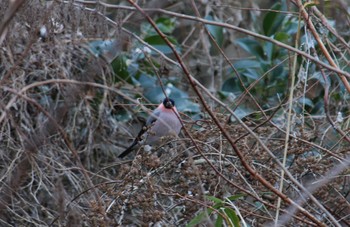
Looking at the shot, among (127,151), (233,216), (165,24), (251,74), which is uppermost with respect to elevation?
(233,216)

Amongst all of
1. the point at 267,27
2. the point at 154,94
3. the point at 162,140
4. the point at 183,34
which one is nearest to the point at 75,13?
the point at 162,140

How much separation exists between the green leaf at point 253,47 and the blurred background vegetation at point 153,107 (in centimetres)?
1

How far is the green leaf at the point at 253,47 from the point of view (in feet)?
14.8

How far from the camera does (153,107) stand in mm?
4148

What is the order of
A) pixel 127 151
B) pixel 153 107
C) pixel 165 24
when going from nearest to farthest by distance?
pixel 127 151 < pixel 153 107 < pixel 165 24

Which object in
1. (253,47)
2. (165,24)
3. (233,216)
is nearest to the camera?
(233,216)

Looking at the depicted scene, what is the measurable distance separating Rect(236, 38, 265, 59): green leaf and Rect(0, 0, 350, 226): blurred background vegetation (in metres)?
0.01

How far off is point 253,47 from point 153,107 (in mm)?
809

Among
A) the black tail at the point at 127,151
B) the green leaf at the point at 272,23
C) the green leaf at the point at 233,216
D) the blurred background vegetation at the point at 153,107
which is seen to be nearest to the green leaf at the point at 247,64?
the blurred background vegetation at the point at 153,107

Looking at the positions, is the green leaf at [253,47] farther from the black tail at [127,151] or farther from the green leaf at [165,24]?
the black tail at [127,151]

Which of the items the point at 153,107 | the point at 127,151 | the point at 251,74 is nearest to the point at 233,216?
the point at 127,151

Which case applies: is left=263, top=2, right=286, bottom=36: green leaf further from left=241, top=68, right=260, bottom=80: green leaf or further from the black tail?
the black tail

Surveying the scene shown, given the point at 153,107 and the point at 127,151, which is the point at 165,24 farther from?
the point at 127,151

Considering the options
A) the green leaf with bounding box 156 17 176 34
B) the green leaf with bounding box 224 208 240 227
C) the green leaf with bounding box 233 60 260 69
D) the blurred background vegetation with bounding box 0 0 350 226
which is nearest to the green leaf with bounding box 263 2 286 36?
the blurred background vegetation with bounding box 0 0 350 226
